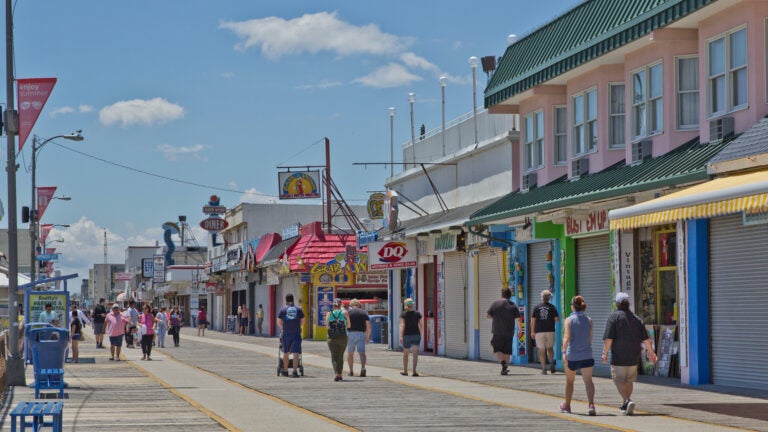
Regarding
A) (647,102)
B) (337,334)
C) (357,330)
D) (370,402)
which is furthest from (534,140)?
(370,402)

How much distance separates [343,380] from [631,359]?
9750 millimetres

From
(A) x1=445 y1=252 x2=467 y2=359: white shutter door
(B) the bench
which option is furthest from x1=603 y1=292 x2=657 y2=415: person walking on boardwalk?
(A) x1=445 y1=252 x2=467 y2=359: white shutter door

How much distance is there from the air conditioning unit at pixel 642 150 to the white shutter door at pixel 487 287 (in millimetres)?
8073

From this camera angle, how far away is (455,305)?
36.4m

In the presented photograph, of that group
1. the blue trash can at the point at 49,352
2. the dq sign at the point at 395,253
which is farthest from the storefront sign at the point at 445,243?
the blue trash can at the point at 49,352

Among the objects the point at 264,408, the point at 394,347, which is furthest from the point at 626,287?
the point at 394,347

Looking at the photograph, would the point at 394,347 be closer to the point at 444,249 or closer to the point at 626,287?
the point at 444,249

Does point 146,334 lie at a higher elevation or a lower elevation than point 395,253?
lower

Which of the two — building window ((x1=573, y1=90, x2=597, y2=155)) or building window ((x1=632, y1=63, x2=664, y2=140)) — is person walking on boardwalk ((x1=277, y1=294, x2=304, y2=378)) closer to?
building window ((x1=573, y1=90, x2=597, y2=155))

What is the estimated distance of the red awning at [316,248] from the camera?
5762 centimetres

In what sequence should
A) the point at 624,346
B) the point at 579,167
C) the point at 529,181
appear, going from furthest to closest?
the point at 529,181, the point at 579,167, the point at 624,346

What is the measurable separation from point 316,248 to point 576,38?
3339 centimetres

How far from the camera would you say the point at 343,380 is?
25.4m

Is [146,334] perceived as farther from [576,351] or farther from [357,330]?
[576,351]
